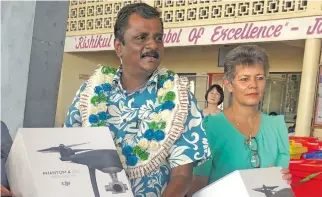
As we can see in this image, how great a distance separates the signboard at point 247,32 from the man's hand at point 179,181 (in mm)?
4381

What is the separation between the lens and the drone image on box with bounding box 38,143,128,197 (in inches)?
39.4

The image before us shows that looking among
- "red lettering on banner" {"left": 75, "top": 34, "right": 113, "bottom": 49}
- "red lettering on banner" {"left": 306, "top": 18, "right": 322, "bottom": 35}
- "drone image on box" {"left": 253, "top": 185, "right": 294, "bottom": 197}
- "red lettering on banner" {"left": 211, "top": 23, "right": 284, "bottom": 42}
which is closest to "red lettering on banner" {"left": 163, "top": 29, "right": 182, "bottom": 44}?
"red lettering on banner" {"left": 211, "top": 23, "right": 284, "bottom": 42}

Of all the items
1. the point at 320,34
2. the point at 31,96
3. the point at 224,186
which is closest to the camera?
the point at 224,186


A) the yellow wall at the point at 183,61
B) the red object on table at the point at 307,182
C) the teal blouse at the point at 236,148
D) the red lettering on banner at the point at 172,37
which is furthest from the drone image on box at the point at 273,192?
the yellow wall at the point at 183,61

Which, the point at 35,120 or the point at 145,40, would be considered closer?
the point at 145,40

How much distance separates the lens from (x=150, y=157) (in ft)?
4.19

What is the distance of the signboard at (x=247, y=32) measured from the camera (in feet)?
16.9

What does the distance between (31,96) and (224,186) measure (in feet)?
2.86

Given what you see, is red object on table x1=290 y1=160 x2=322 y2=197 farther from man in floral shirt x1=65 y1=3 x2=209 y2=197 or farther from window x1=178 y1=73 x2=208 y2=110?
window x1=178 y1=73 x2=208 y2=110

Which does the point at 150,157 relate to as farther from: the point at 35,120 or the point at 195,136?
the point at 35,120

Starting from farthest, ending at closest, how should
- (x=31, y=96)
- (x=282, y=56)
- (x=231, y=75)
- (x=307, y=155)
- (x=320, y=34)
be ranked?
(x=282, y=56) → (x=320, y=34) → (x=307, y=155) → (x=231, y=75) → (x=31, y=96)

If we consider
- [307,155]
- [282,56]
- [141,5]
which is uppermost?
[282,56]

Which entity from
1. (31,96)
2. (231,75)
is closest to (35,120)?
(31,96)

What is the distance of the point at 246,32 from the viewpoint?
18.7ft
